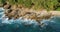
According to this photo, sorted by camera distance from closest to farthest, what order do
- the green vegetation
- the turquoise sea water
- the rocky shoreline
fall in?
the turquoise sea water, the rocky shoreline, the green vegetation

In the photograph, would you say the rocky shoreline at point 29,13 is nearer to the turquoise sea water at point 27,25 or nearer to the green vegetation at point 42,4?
the green vegetation at point 42,4

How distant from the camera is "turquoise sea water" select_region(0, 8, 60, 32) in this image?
18.8 metres

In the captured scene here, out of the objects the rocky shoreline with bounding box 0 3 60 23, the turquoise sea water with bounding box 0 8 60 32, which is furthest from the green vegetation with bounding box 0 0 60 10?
the turquoise sea water with bounding box 0 8 60 32

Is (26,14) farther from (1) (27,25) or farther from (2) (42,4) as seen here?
(1) (27,25)

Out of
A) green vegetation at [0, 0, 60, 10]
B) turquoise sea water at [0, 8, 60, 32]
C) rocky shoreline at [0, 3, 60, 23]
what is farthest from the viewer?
green vegetation at [0, 0, 60, 10]

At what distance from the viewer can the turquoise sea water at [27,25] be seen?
61.6 feet

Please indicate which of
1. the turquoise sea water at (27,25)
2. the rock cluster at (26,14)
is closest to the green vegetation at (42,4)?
the rock cluster at (26,14)

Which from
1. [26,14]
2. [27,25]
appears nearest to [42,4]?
[26,14]

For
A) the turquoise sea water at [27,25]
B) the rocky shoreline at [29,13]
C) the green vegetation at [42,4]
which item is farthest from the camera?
the green vegetation at [42,4]

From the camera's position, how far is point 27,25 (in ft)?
65.3

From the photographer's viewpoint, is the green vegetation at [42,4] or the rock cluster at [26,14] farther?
the green vegetation at [42,4]

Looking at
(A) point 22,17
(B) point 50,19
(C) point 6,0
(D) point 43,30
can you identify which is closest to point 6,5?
(C) point 6,0

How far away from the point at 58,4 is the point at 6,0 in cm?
615

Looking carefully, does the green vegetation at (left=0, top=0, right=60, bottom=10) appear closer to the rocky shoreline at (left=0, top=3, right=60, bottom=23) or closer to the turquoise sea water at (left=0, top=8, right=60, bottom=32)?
the rocky shoreline at (left=0, top=3, right=60, bottom=23)
